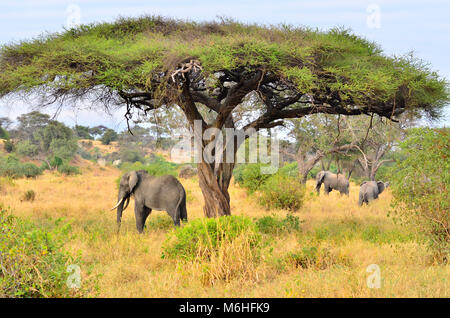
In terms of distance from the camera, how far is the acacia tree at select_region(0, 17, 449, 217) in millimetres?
10867

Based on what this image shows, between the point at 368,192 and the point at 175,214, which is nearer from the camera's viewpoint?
the point at 175,214

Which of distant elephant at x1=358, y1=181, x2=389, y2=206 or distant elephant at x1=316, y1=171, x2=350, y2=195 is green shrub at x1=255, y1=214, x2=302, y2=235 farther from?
distant elephant at x1=316, y1=171, x2=350, y2=195

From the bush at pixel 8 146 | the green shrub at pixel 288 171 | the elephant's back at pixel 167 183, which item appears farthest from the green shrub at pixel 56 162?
the elephant's back at pixel 167 183

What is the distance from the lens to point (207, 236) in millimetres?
7855

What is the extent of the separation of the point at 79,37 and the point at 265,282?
1042 centimetres

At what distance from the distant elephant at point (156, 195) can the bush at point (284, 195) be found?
6.09 meters

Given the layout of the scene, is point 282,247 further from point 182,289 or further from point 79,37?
point 79,37

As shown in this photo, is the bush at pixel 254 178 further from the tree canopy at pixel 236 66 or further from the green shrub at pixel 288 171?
the tree canopy at pixel 236 66

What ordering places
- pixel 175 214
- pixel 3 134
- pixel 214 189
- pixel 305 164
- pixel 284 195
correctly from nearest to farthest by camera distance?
pixel 175 214 → pixel 214 189 → pixel 284 195 → pixel 305 164 → pixel 3 134

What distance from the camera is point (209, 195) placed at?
42.4 ft

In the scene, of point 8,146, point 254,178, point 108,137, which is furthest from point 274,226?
point 108,137

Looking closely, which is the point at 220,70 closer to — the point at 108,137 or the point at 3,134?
the point at 3,134

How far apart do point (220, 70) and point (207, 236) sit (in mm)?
5255
